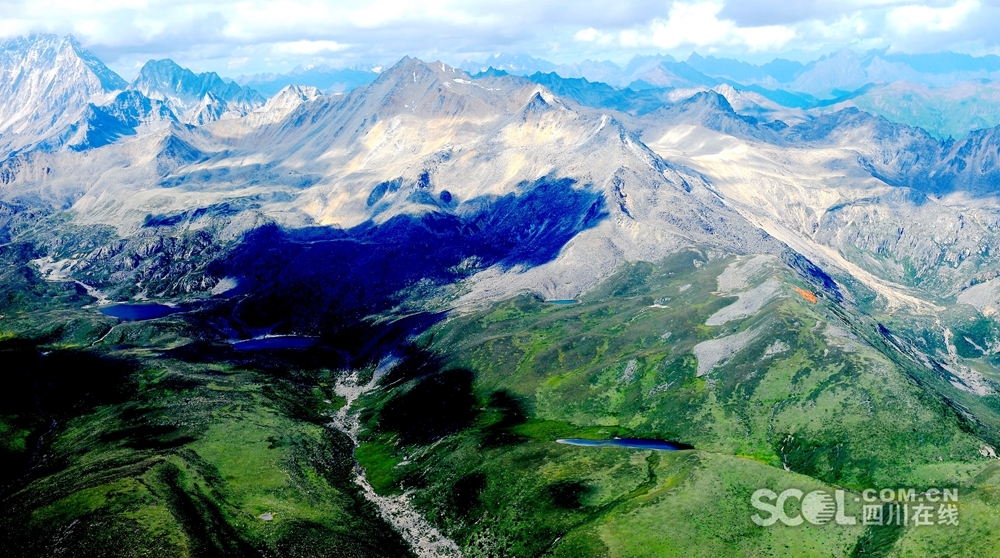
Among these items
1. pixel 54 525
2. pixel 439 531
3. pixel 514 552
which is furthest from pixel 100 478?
pixel 514 552

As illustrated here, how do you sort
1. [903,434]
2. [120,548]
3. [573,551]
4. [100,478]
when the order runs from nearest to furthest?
[120,548], [573,551], [100,478], [903,434]

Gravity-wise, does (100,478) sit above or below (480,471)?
above

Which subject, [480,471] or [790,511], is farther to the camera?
[480,471]

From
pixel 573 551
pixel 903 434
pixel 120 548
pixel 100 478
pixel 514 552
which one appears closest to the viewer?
pixel 120 548

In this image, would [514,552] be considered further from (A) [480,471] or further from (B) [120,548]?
(B) [120,548]

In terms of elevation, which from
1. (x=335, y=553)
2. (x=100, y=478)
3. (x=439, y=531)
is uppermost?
(x=100, y=478)

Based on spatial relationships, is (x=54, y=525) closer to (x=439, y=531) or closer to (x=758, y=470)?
(x=439, y=531)
